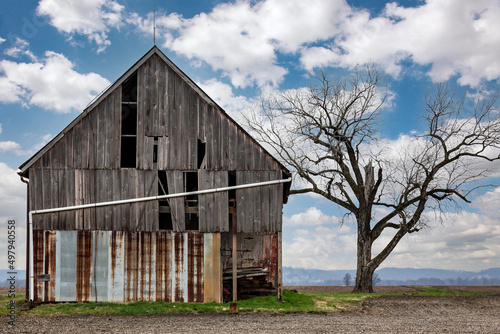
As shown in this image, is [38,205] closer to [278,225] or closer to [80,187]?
[80,187]

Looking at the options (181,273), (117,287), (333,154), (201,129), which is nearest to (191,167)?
(201,129)

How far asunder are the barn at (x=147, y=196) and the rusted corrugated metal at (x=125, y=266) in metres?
0.04

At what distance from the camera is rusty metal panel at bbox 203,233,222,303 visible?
21000mm

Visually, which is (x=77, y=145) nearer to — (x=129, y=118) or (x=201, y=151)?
(x=129, y=118)

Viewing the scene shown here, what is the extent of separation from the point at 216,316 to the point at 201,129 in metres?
7.76

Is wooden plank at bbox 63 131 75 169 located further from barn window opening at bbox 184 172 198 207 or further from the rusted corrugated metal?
barn window opening at bbox 184 172 198 207

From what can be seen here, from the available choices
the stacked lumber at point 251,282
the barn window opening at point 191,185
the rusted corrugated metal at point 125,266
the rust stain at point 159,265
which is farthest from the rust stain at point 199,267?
the stacked lumber at point 251,282

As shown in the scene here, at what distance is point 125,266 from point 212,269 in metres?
3.54

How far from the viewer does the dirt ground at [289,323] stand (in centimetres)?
1608

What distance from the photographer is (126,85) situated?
22453mm

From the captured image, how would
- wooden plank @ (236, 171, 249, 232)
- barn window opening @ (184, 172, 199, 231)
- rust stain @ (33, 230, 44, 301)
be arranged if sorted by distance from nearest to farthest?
rust stain @ (33, 230, 44, 301)
wooden plank @ (236, 171, 249, 232)
barn window opening @ (184, 172, 199, 231)

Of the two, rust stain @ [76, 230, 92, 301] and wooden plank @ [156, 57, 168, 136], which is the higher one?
wooden plank @ [156, 57, 168, 136]

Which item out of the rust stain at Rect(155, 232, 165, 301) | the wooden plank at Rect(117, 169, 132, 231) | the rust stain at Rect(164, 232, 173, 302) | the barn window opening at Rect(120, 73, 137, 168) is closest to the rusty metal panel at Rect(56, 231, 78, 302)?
the wooden plank at Rect(117, 169, 132, 231)

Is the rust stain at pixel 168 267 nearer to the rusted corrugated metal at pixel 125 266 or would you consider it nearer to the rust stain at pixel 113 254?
the rusted corrugated metal at pixel 125 266
